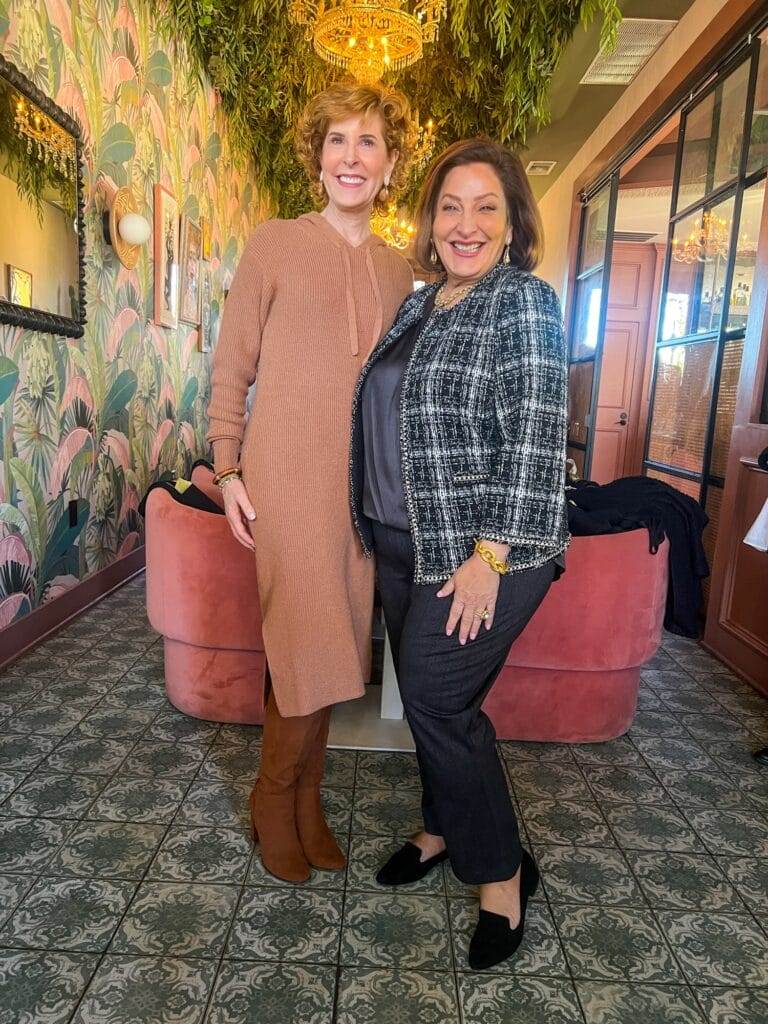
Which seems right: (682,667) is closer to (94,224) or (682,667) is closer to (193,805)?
(193,805)

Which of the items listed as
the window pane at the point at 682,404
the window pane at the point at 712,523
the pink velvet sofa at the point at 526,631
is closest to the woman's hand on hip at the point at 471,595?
the pink velvet sofa at the point at 526,631

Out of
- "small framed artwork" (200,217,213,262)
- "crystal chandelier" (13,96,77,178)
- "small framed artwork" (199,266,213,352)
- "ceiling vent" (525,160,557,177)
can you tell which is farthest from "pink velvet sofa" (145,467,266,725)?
"ceiling vent" (525,160,557,177)

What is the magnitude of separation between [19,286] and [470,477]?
2.13 meters

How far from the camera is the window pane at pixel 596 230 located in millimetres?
4930

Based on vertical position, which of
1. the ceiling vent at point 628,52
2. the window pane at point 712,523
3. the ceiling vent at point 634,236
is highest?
the ceiling vent at point 628,52

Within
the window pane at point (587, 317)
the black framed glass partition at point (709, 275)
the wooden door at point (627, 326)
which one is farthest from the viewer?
the wooden door at point (627, 326)

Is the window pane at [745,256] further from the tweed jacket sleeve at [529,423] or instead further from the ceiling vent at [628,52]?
the tweed jacket sleeve at [529,423]

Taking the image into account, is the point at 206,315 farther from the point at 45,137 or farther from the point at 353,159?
the point at 353,159

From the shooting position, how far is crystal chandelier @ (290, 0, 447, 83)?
326 cm

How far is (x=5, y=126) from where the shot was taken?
7.61 ft

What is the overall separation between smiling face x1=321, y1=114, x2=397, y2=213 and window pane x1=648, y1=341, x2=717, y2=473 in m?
2.54

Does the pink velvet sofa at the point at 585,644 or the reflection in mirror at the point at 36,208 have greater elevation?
the reflection in mirror at the point at 36,208

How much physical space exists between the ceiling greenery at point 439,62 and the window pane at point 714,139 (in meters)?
0.63

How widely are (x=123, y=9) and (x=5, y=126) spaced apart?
53.7 inches
